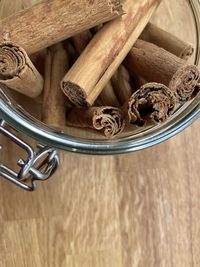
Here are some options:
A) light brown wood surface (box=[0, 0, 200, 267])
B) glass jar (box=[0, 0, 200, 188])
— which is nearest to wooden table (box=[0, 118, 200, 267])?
light brown wood surface (box=[0, 0, 200, 267])

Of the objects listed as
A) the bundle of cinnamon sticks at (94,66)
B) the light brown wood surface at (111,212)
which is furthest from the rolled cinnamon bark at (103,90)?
the light brown wood surface at (111,212)

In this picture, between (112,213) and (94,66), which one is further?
(112,213)

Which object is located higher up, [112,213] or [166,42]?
[166,42]

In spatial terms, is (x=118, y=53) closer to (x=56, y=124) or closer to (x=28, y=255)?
(x=56, y=124)

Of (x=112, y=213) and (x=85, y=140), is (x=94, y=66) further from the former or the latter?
(x=112, y=213)

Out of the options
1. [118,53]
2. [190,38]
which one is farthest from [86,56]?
[190,38]


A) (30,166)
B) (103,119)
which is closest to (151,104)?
(103,119)
